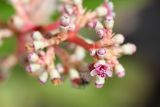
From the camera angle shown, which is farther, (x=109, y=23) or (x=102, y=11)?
(x=102, y=11)

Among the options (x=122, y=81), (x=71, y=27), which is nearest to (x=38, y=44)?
(x=71, y=27)

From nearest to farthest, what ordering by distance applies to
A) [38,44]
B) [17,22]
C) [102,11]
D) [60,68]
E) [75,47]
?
[38,44]
[102,11]
[60,68]
[17,22]
[75,47]

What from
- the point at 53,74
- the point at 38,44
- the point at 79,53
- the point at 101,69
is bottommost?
the point at 101,69

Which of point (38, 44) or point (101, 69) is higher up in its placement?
point (38, 44)

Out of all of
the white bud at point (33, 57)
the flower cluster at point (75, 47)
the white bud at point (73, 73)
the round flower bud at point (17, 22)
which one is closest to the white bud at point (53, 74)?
the flower cluster at point (75, 47)

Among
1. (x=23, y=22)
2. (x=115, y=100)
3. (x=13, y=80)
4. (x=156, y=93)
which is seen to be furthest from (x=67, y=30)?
(x=156, y=93)

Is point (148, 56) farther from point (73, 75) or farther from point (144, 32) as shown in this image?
point (73, 75)

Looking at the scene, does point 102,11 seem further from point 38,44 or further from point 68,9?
point 38,44

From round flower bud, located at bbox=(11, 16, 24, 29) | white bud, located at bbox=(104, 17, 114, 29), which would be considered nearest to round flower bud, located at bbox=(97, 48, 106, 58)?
white bud, located at bbox=(104, 17, 114, 29)
